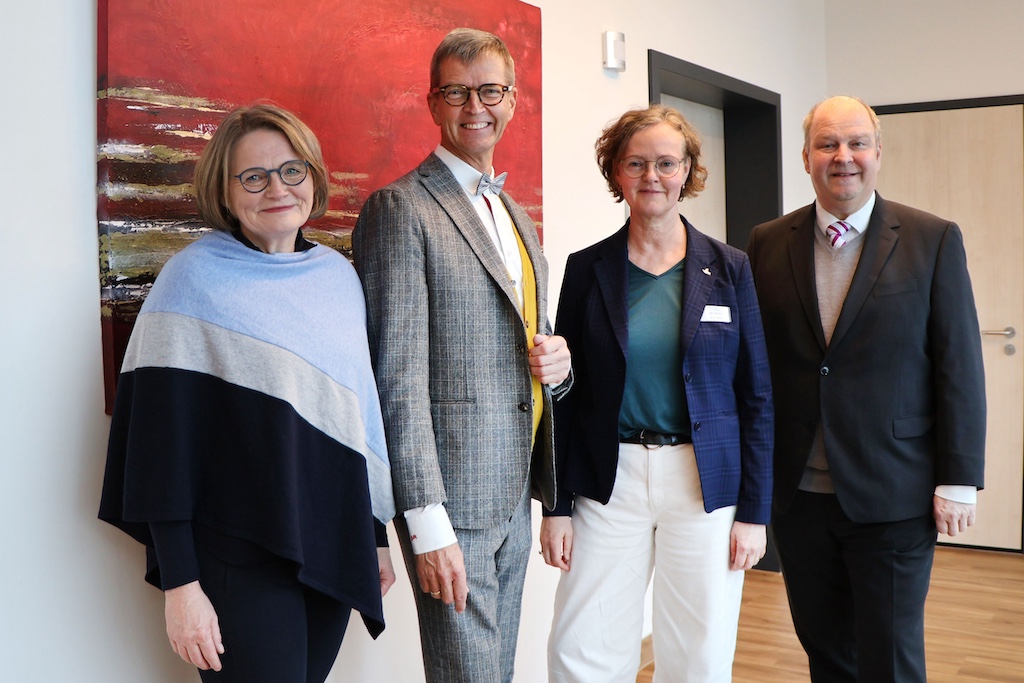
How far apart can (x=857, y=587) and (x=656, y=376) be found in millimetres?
777

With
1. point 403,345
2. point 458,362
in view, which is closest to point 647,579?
point 458,362

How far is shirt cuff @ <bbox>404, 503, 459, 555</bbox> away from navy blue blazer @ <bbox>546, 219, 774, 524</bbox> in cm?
49

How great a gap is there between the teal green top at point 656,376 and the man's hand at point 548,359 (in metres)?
0.23

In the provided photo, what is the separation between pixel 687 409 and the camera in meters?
2.07

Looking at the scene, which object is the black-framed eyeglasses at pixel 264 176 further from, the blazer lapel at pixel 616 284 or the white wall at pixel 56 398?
the blazer lapel at pixel 616 284

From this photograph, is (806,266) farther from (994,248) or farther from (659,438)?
(994,248)

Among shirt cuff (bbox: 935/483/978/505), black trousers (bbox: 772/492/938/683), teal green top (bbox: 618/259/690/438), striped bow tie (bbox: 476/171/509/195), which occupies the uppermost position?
striped bow tie (bbox: 476/171/509/195)

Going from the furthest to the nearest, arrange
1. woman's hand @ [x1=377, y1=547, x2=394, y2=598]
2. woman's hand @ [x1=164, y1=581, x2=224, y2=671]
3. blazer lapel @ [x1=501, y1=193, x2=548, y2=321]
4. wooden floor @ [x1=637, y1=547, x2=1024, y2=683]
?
wooden floor @ [x1=637, y1=547, x2=1024, y2=683] < blazer lapel @ [x1=501, y1=193, x2=548, y2=321] < woman's hand @ [x1=377, y1=547, x2=394, y2=598] < woman's hand @ [x1=164, y1=581, x2=224, y2=671]

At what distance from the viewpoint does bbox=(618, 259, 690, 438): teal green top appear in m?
2.09

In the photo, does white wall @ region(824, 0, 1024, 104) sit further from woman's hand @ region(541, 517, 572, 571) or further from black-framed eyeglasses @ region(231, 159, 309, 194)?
black-framed eyeglasses @ region(231, 159, 309, 194)

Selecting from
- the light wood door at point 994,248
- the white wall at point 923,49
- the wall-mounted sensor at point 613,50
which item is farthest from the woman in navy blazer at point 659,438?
the white wall at point 923,49

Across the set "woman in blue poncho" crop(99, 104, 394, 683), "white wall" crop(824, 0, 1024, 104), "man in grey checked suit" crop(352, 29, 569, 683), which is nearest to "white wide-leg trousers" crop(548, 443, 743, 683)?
"man in grey checked suit" crop(352, 29, 569, 683)

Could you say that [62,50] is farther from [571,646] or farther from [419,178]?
[571,646]

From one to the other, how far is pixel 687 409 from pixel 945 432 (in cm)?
67
